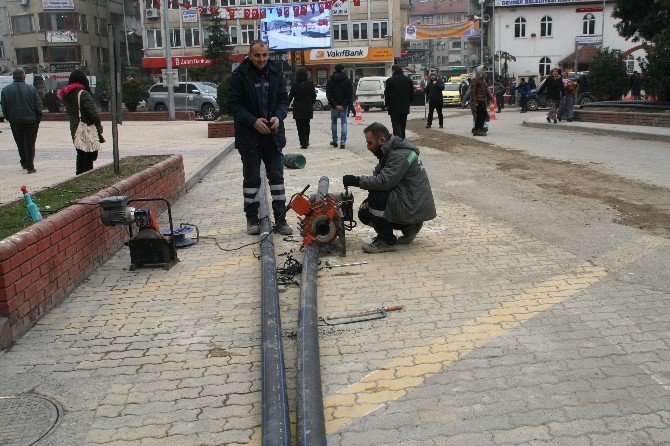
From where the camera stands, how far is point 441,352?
13.6ft

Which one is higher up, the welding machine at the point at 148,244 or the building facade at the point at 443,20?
the building facade at the point at 443,20

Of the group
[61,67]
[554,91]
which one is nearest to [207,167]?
[554,91]

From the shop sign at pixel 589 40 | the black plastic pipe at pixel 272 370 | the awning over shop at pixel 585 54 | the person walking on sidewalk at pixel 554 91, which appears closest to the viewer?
the black plastic pipe at pixel 272 370

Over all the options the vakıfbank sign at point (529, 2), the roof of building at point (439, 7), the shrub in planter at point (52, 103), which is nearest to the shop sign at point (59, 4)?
the shrub in planter at point (52, 103)

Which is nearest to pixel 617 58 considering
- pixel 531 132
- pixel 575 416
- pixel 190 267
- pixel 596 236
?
pixel 531 132

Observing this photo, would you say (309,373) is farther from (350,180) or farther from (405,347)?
(350,180)

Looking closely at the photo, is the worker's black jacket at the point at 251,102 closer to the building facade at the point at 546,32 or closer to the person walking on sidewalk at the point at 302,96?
the person walking on sidewalk at the point at 302,96

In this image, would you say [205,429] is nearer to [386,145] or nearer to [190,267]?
Answer: [190,267]

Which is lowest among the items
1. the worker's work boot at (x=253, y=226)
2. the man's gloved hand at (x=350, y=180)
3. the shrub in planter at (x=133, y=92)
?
the worker's work boot at (x=253, y=226)

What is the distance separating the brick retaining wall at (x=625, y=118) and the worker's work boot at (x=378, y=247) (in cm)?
1443

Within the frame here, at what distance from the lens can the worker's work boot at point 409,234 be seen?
650 centimetres

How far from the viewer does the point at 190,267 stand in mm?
6191

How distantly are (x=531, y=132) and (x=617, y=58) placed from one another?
661 centimetres

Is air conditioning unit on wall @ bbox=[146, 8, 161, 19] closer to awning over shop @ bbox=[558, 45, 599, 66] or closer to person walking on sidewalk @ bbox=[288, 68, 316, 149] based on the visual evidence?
awning over shop @ bbox=[558, 45, 599, 66]
